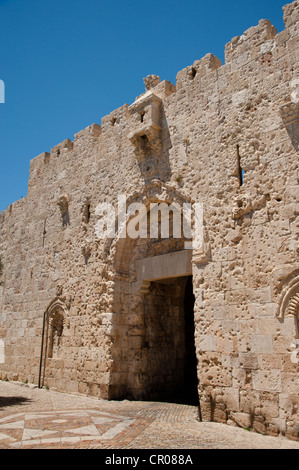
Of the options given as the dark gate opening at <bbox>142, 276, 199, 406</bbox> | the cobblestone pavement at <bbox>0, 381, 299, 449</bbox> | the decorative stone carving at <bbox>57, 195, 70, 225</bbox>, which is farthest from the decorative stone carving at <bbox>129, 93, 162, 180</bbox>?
the cobblestone pavement at <bbox>0, 381, 299, 449</bbox>

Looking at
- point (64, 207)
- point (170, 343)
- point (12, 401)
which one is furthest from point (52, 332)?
point (64, 207)

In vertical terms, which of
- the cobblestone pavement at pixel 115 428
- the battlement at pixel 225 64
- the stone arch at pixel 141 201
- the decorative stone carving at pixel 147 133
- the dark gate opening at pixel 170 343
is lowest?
the cobblestone pavement at pixel 115 428

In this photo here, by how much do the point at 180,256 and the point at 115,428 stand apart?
130 inches

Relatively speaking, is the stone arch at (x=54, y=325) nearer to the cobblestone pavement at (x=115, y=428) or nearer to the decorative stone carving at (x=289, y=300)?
the cobblestone pavement at (x=115, y=428)

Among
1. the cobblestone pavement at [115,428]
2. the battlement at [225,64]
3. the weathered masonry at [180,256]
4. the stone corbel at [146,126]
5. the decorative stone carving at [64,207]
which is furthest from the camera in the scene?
the decorative stone carving at [64,207]

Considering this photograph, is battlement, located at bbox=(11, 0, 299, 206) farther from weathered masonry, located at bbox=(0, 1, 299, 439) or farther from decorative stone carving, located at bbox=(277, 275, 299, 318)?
decorative stone carving, located at bbox=(277, 275, 299, 318)

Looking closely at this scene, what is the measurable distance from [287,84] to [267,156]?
1.10m

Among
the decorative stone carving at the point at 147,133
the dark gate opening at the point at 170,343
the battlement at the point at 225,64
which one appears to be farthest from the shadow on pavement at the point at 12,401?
the battlement at the point at 225,64

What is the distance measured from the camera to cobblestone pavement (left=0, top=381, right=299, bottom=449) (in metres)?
4.69

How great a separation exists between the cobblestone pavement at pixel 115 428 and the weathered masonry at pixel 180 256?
39 centimetres

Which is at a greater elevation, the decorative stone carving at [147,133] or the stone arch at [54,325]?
the decorative stone carving at [147,133]

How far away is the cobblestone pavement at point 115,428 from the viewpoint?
4.69 meters

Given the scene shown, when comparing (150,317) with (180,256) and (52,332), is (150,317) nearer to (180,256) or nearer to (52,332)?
(180,256)

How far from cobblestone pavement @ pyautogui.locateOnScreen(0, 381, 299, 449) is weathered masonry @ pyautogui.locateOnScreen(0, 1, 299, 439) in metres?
0.39
